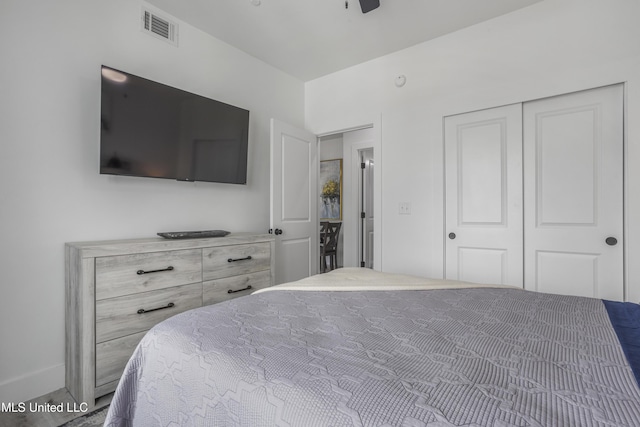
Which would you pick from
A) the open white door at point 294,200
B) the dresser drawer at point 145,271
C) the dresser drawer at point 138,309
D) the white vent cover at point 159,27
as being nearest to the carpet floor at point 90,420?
the dresser drawer at point 138,309

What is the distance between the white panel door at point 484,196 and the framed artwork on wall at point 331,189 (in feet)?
10.7

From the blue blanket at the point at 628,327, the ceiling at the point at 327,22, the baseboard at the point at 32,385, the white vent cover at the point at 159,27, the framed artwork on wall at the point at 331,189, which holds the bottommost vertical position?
the baseboard at the point at 32,385

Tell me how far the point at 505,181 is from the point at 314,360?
243cm

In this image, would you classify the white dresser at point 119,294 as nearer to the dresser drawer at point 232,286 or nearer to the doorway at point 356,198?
the dresser drawer at point 232,286

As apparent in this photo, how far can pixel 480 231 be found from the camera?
Result: 2.66m

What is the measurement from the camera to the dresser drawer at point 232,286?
2281 millimetres

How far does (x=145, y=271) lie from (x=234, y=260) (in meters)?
0.65

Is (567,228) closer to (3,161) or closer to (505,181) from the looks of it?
(505,181)

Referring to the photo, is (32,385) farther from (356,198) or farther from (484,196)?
(356,198)

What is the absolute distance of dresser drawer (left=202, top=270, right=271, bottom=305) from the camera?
7.48ft

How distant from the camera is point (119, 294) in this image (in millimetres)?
1833

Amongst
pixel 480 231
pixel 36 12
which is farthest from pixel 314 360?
pixel 36 12

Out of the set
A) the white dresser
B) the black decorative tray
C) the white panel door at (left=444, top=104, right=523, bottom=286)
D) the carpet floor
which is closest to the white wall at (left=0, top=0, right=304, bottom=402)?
the white dresser

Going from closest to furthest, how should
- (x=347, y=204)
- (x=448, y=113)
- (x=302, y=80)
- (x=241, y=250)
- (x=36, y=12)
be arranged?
(x=36, y=12) < (x=241, y=250) < (x=448, y=113) < (x=302, y=80) < (x=347, y=204)
